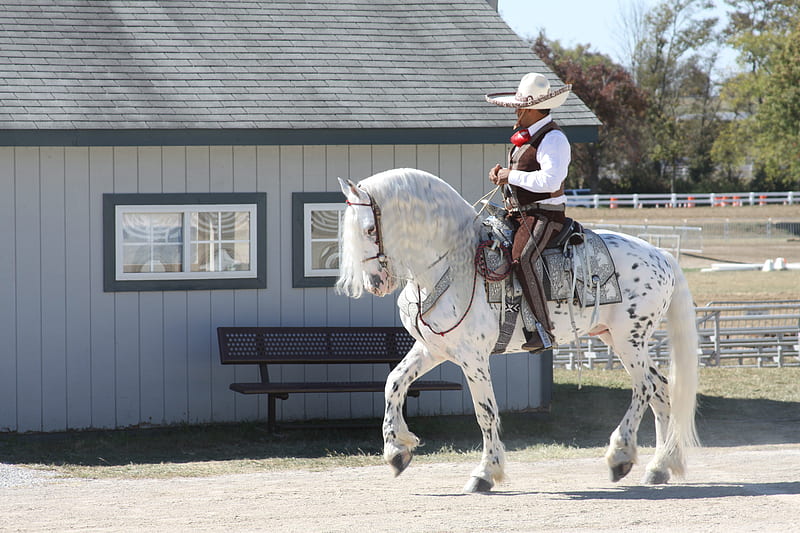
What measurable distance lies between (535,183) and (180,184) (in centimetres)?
464

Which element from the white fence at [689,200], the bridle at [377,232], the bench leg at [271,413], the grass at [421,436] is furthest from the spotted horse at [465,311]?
the white fence at [689,200]

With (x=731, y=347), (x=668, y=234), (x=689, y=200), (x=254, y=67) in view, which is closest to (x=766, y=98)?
(x=689, y=200)

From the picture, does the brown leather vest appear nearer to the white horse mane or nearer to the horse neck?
the white horse mane

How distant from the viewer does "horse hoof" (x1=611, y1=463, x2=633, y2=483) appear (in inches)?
294

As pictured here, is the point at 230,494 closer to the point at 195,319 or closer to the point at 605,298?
the point at 605,298

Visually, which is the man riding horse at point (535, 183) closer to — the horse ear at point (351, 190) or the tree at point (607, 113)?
the horse ear at point (351, 190)

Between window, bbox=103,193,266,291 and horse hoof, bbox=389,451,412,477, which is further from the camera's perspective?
window, bbox=103,193,266,291

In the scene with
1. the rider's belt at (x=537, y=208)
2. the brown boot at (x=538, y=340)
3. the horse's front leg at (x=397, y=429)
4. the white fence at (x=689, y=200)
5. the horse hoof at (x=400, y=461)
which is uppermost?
the white fence at (x=689, y=200)

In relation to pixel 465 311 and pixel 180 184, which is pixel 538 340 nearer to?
pixel 465 311

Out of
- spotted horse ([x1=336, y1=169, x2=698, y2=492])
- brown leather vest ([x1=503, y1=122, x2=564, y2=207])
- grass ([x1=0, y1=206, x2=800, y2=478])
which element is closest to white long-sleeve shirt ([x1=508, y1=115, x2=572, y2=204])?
brown leather vest ([x1=503, y1=122, x2=564, y2=207])

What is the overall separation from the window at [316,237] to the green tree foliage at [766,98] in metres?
39.9

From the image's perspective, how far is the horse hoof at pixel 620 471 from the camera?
294 inches

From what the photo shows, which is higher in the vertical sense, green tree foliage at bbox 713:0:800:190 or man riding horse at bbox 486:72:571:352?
green tree foliage at bbox 713:0:800:190

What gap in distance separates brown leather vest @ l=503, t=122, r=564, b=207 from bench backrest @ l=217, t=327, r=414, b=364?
3.75m
